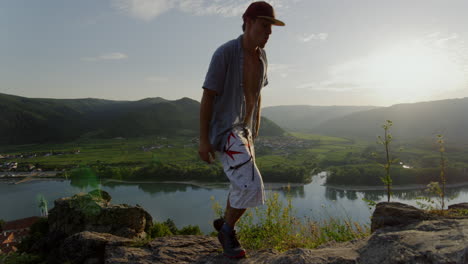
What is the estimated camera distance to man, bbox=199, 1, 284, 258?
2.08 metres

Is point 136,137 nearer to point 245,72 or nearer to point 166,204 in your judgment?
point 166,204

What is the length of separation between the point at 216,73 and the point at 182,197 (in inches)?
1559

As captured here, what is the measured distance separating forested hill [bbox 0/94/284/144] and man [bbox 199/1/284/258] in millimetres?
100498

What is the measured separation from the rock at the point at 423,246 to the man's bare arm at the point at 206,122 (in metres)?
1.35

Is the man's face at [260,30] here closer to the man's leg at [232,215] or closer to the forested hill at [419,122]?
the man's leg at [232,215]

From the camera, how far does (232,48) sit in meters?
2.29

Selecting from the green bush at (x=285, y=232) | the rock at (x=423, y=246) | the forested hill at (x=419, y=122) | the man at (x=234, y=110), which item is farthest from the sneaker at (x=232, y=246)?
the forested hill at (x=419, y=122)

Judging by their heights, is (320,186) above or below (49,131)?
below

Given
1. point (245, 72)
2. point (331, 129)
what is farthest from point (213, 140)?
point (331, 129)

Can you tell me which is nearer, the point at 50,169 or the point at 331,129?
the point at 50,169

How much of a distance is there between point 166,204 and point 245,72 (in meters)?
36.8

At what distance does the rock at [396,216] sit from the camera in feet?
7.73

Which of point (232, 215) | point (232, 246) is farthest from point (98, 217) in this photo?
point (232, 215)

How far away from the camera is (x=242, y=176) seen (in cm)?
203
